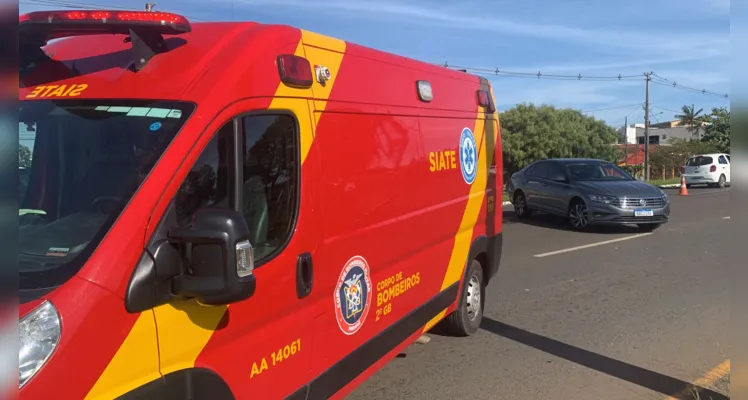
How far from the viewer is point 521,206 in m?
15.8

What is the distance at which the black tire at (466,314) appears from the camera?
5.62 meters

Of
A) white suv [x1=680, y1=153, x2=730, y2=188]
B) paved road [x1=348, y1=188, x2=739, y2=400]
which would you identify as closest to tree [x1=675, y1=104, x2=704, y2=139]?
white suv [x1=680, y1=153, x2=730, y2=188]

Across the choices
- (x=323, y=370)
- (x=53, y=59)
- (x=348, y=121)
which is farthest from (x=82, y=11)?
(x=323, y=370)

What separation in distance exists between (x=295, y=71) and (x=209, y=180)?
0.82 meters

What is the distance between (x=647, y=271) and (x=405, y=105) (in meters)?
6.13

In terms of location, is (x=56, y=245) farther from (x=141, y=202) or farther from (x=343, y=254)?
(x=343, y=254)

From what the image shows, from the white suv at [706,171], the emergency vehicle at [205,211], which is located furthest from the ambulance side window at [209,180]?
the white suv at [706,171]

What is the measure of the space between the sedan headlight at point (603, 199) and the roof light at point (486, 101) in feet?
24.8

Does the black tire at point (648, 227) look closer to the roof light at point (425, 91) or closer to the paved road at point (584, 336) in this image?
the paved road at point (584, 336)

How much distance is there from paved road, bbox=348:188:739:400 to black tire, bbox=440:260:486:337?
0.31 feet

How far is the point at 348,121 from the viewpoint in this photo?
3588 mm

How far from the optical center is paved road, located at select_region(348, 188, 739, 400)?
4625mm

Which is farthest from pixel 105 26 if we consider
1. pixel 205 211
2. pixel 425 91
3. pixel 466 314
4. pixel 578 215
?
pixel 578 215

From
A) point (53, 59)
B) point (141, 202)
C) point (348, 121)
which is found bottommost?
point (141, 202)
